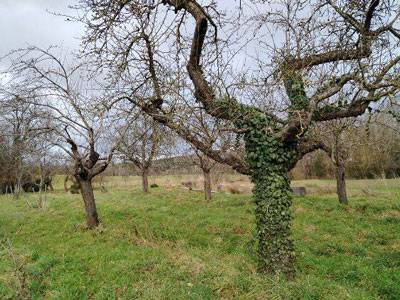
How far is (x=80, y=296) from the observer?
6.73 metres

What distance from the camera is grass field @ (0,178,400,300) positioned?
6.34 meters

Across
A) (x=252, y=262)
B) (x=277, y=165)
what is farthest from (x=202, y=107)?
(x=252, y=262)

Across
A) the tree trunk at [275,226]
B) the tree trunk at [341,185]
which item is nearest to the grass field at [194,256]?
the tree trunk at [275,226]

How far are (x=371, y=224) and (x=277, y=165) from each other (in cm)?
674

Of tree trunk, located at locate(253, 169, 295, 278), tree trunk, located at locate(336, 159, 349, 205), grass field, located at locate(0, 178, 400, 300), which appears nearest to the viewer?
grass field, located at locate(0, 178, 400, 300)

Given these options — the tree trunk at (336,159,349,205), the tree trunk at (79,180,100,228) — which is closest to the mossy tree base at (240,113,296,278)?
the tree trunk at (79,180,100,228)

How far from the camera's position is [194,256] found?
26.6 feet

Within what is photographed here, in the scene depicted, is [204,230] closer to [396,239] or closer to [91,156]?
[91,156]

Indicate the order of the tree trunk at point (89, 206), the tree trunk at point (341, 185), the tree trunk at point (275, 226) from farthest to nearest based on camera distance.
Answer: the tree trunk at point (341, 185) → the tree trunk at point (89, 206) → the tree trunk at point (275, 226)

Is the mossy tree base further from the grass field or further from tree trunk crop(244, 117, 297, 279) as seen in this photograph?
the grass field

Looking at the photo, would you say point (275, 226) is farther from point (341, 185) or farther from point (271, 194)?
point (341, 185)

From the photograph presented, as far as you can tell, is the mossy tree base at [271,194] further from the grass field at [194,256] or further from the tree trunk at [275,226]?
the grass field at [194,256]

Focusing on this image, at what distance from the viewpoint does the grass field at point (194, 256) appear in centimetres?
634

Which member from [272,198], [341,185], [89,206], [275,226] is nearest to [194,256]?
Answer: [275,226]
